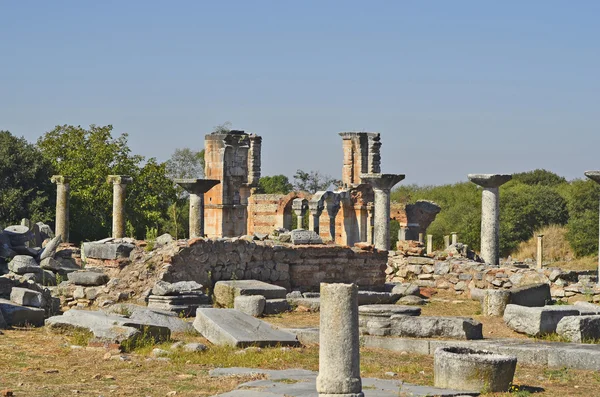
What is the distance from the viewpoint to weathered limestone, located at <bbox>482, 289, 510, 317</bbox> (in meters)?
17.5

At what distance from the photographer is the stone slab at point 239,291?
58.6 ft

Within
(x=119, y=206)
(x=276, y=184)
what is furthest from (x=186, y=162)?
(x=119, y=206)

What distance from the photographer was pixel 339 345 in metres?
9.80

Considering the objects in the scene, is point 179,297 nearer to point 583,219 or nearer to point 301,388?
point 301,388

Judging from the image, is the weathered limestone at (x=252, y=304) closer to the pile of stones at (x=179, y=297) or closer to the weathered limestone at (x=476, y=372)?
the pile of stones at (x=179, y=297)

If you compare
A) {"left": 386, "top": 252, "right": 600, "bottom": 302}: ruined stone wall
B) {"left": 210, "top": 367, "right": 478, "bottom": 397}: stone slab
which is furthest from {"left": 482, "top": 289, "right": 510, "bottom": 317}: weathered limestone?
{"left": 210, "top": 367, "right": 478, "bottom": 397}: stone slab

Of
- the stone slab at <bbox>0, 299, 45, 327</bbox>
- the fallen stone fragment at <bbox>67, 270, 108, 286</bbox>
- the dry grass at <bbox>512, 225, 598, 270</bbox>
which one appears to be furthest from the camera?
the dry grass at <bbox>512, 225, 598, 270</bbox>

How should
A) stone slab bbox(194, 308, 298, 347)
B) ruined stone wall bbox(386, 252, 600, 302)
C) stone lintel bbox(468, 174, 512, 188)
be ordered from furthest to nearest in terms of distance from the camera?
stone lintel bbox(468, 174, 512, 188), ruined stone wall bbox(386, 252, 600, 302), stone slab bbox(194, 308, 298, 347)

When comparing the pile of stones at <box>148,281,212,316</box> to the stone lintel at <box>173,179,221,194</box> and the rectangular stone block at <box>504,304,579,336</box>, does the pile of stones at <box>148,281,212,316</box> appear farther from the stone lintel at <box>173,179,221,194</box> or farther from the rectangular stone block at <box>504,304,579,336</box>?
the stone lintel at <box>173,179,221,194</box>

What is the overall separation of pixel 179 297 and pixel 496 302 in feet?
16.6

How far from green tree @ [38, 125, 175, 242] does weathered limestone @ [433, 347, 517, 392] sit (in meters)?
28.8

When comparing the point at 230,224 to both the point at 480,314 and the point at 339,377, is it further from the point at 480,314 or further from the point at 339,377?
the point at 339,377

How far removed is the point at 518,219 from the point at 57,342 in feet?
123

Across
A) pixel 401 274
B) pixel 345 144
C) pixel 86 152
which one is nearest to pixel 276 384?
pixel 401 274
